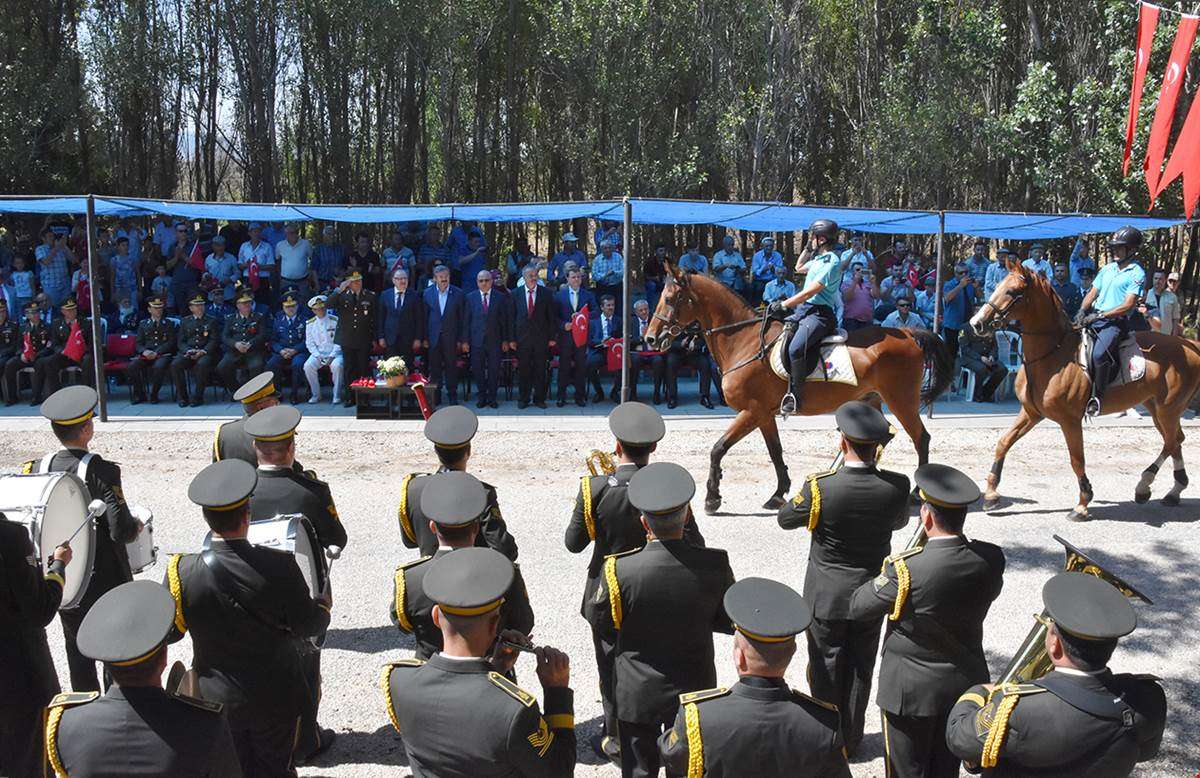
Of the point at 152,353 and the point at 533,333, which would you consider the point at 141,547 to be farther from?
the point at 152,353

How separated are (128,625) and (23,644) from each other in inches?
63.3

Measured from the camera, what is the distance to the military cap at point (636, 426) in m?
4.88

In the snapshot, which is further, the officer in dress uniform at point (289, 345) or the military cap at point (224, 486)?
the officer in dress uniform at point (289, 345)

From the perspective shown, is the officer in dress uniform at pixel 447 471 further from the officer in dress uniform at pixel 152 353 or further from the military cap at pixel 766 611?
the officer in dress uniform at pixel 152 353

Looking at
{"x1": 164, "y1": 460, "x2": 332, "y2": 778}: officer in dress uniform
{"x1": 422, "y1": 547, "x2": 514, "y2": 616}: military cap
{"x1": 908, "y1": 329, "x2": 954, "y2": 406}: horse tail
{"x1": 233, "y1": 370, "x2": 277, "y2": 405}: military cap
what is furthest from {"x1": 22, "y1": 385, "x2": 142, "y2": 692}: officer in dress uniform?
{"x1": 908, "y1": 329, "x2": 954, "y2": 406}: horse tail

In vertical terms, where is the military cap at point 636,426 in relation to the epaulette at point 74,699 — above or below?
above

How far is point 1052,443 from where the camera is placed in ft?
39.9

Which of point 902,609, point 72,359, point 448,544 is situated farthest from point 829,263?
point 72,359

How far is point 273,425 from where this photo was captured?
504 cm

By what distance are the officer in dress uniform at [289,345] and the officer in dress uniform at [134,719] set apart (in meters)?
11.6

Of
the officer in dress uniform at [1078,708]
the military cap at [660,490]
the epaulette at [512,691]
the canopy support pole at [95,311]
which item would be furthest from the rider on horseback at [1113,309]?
the canopy support pole at [95,311]

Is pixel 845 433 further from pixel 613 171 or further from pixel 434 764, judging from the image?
pixel 613 171

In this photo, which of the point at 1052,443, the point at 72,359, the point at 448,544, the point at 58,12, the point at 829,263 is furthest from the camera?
the point at 58,12

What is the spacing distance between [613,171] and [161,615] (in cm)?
1999
